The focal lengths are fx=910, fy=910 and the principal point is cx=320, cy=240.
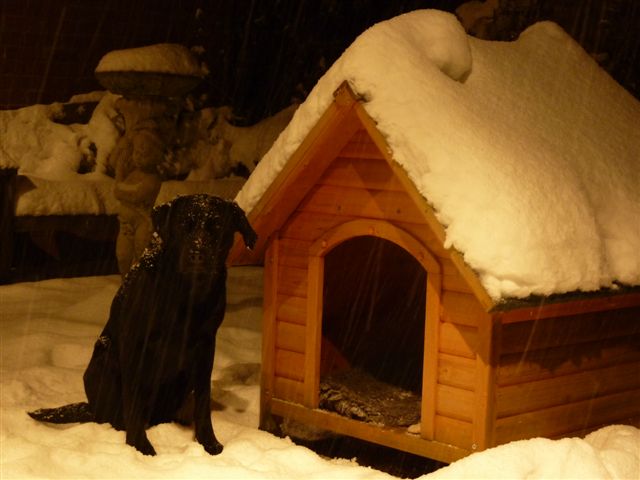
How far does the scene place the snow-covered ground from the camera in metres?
3.42

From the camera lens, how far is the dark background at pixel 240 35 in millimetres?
8789

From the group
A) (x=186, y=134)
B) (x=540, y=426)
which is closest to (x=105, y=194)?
(x=186, y=134)

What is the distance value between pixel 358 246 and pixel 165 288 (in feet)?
4.78

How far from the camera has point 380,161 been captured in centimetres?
396

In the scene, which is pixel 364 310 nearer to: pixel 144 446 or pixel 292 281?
pixel 292 281

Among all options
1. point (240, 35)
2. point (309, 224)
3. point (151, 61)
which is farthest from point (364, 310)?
point (240, 35)

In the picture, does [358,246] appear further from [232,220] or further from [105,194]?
[105,194]

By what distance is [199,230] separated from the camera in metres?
3.70

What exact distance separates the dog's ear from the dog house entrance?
35.5 inches

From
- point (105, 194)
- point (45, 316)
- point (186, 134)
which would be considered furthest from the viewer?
point (186, 134)

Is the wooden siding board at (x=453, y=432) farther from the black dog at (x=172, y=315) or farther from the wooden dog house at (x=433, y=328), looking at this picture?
the black dog at (x=172, y=315)

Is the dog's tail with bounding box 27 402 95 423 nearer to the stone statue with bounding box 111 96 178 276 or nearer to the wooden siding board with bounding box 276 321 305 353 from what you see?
the wooden siding board with bounding box 276 321 305 353

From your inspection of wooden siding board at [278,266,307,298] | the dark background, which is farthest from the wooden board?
the dark background

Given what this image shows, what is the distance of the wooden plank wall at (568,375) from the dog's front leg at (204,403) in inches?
48.6
